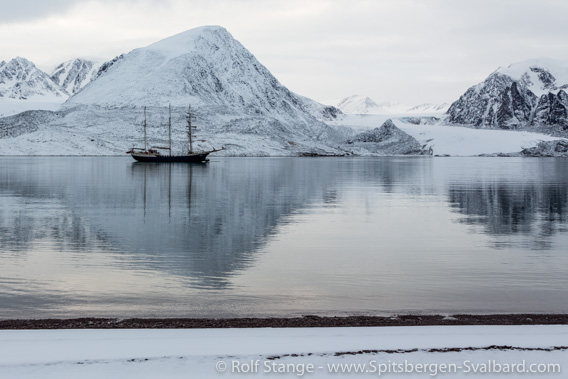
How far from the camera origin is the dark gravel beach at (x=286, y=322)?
1212 centimetres

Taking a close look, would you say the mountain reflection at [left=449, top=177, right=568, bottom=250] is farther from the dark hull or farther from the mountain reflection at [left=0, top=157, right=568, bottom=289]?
the dark hull

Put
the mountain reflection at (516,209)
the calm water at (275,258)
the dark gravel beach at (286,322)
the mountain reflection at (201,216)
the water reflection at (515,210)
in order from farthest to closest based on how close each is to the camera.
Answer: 1. the mountain reflection at (516,209)
2. the water reflection at (515,210)
3. the mountain reflection at (201,216)
4. the calm water at (275,258)
5. the dark gravel beach at (286,322)

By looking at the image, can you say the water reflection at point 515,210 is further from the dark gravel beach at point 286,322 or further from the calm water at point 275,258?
the dark gravel beach at point 286,322

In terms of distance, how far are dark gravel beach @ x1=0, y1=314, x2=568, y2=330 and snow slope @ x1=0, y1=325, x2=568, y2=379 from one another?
1.05 m

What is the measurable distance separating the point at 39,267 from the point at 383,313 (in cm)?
995

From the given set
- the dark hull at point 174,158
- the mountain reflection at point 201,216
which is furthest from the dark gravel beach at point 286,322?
the dark hull at point 174,158

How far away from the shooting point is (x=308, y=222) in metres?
29.9

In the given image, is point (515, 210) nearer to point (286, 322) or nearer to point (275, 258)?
point (275, 258)

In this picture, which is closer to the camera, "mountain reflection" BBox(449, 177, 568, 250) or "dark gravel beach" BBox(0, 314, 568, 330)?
"dark gravel beach" BBox(0, 314, 568, 330)

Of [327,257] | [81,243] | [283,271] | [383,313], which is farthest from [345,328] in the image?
[81,243]

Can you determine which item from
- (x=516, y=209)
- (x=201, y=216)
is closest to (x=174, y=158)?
(x=516, y=209)

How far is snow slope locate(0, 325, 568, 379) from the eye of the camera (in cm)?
888

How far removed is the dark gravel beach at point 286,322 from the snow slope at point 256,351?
1052mm

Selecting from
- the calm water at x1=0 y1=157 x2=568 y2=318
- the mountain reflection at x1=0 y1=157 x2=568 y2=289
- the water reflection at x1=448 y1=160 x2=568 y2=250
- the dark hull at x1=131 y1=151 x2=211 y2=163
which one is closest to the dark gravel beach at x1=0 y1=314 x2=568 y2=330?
the calm water at x1=0 y1=157 x2=568 y2=318
